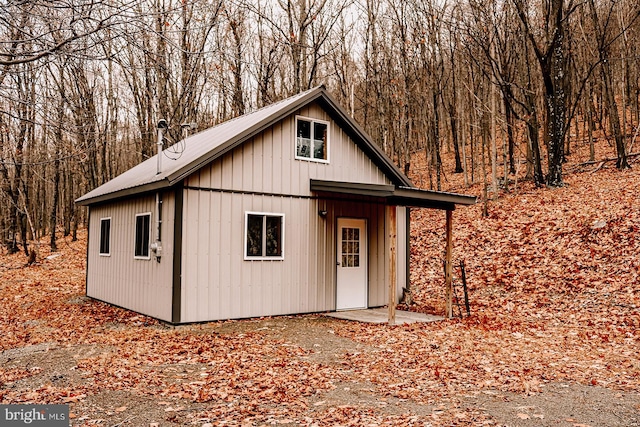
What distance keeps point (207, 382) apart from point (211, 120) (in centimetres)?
2387

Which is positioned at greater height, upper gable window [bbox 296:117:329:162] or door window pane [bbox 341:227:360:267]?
upper gable window [bbox 296:117:329:162]

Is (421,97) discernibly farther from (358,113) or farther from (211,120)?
(211,120)

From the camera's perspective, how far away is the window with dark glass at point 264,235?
9.95 metres

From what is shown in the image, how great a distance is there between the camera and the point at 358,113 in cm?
2878

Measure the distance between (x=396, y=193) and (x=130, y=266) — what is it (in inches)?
255

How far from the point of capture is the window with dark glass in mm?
9945

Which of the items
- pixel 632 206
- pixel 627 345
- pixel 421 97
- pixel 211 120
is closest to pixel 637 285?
pixel 627 345

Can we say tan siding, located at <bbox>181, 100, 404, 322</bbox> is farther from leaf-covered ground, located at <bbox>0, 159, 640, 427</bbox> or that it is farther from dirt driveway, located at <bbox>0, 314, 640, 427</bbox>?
dirt driveway, located at <bbox>0, 314, 640, 427</bbox>

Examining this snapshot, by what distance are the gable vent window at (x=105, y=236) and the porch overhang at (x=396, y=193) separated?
6.02m

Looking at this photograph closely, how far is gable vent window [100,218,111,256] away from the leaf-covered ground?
1478 mm

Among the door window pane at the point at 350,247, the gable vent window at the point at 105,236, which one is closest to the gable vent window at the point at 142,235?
the gable vent window at the point at 105,236

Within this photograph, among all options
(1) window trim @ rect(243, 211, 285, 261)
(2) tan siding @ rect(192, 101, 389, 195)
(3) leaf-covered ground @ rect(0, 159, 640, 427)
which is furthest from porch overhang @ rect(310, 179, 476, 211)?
(3) leaf-covered ground @ rect(0, 159, 640, 427)

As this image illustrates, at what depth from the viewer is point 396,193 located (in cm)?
933

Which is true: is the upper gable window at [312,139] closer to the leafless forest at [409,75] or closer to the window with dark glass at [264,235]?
the window with dark glass at [264,235]
